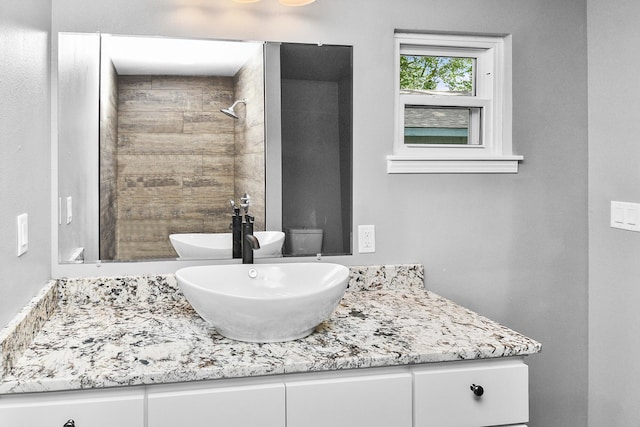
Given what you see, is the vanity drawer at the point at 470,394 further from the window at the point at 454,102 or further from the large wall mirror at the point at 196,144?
the window at the point at 454,102

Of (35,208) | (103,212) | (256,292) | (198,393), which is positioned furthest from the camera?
(103,212)

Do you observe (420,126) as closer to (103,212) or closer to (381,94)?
(381,94)

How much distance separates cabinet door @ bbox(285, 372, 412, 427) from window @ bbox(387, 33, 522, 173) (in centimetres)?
100

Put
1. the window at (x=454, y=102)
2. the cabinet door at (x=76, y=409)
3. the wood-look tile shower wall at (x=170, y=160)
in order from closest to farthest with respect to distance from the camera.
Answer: the cabinet door at (x=76, y=409) → the wood-look tile shower wall at (x=170, y=160) → the window at (x=454, y=102)

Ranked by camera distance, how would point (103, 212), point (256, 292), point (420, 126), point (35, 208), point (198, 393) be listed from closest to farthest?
point (198, 393) → point (35, 208) → point (256, 292) → point (103, 212) → point (420, 126)

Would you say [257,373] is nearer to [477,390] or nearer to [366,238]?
[477,390]

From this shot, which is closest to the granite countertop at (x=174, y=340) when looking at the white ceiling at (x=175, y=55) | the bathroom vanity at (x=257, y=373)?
the bathroom vanity at (x=257, y=373)

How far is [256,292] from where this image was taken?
1896mm

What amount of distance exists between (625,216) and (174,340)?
1.74m

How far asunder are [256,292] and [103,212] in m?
0.61

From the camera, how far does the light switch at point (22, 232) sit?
1531 millimetres

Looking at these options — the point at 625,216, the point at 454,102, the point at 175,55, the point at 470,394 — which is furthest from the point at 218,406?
the point at 625,216

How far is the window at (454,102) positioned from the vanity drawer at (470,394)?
0.91m

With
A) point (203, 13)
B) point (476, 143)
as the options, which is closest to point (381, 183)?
point (476, 143)
